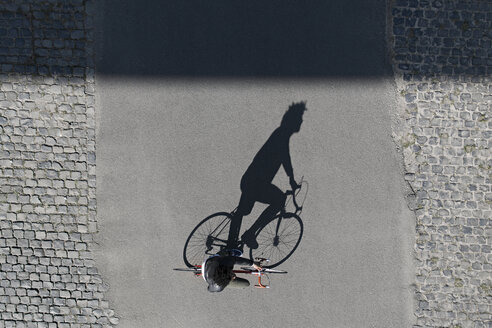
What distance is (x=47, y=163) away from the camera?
770 centimetres

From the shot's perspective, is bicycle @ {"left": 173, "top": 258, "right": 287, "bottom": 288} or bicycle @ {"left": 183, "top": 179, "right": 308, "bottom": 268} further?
bicycle @ {"left": 183, "top": 179, "right": 308, "bottom": 268}

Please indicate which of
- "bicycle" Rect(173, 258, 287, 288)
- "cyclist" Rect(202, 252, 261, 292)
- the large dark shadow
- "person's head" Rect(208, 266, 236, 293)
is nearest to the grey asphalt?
the large dark shadow

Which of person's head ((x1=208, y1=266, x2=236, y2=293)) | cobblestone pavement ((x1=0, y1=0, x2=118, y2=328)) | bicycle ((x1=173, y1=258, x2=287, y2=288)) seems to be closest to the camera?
person's head ((x1=208, y1=266, x2=236, y2=293))

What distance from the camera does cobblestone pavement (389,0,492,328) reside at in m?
7.70

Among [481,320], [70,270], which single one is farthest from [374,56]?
[70,270]

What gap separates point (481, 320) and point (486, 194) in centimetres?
240

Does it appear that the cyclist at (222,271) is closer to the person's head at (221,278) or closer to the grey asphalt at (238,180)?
the person's head at (221,278)

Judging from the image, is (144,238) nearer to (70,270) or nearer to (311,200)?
(70,270)

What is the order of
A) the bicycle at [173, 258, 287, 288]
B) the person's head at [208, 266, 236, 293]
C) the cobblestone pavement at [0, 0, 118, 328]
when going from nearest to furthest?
the person's head at [208, 266, 236, 293] < the bicycle at [173, 258, 287, 288] < the cobblestone pavement at [0, 0, 118, 328]

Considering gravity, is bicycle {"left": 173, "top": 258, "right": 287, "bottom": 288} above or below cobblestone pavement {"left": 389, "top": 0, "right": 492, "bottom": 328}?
below

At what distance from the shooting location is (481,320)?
7.77 m

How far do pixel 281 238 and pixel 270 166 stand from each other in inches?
54.2

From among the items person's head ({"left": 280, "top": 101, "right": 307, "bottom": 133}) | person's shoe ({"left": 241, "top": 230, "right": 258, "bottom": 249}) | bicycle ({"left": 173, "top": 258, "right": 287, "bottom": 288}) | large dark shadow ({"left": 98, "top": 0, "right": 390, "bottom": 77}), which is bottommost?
bicycle ({"left": 173, "top": 258, "right": 287, "bottom": 288})

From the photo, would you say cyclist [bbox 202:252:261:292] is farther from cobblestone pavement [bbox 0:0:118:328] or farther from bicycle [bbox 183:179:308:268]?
cobblestone pavement [bbox 0:0:118:328]
